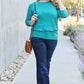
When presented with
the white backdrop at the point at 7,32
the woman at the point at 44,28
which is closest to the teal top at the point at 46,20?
the woman at the point at 44,28

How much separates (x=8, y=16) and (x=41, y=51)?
2907 millimetres

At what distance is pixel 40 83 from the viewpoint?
427cm

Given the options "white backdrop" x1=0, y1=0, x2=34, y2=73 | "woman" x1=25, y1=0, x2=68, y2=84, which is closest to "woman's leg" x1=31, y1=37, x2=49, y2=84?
"woman" x1=25, y1=0, x2=68, y2=84

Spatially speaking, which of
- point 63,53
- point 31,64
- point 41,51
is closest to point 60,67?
point 31,64

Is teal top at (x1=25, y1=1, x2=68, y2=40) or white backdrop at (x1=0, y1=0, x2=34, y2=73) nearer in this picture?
teal top at (x1=25, y1=1, x2=68, y2=40)

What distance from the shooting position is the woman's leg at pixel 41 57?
13.5ft

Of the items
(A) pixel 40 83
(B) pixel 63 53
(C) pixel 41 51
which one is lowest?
(B) pixel 63 53

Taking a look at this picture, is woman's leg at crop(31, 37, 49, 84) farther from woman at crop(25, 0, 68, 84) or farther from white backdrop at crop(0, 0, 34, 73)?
white backdrop at crop(0, 0, 34, 73)

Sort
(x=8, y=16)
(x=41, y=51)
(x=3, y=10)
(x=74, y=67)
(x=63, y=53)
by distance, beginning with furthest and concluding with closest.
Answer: (x=63, y=53)
(x=74, y=67)
(x=8, y=16)
(x=3, y=10)
(x=41, y=51)

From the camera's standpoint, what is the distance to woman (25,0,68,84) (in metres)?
4.05

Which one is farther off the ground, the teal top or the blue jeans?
the teal top

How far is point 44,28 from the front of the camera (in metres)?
4.06

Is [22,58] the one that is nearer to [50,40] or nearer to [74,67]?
[74,67]

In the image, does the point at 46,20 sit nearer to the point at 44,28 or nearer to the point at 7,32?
the point at 44,28
